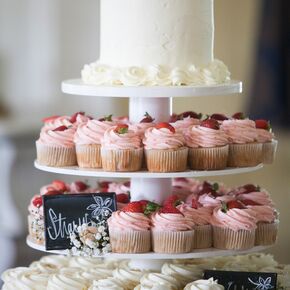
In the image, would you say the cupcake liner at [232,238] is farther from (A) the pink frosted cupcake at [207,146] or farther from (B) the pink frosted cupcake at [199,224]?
(A) the pink frosted cupcake at [207,146]

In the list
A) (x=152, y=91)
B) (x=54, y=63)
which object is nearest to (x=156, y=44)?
(x=152, y=91)

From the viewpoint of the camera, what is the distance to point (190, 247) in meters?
2.51

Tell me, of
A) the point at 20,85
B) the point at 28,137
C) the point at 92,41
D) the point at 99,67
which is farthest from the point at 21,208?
the point at 99,67

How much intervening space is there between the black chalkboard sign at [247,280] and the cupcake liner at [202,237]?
0.12m

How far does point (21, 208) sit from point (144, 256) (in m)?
3.56

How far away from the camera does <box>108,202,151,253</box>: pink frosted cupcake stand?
2.48 m

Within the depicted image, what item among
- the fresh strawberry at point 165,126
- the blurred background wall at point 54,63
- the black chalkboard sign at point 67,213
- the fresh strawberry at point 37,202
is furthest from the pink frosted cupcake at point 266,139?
the blurred background wall at point 54,63

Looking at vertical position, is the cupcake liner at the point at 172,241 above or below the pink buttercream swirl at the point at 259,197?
below

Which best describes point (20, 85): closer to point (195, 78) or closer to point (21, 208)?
point (21, 208)

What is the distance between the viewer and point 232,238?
100 inches

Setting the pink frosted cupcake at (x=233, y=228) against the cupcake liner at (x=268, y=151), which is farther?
the cupcake liner at (x=268, y=151)

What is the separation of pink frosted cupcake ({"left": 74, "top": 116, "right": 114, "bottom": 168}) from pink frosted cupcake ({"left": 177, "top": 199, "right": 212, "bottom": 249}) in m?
0.29

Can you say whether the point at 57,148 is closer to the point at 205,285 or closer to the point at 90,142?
the point at 90,142

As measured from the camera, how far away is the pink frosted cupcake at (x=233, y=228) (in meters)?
2.54
